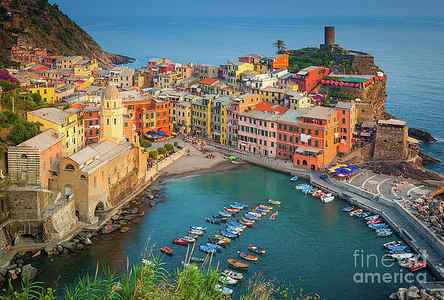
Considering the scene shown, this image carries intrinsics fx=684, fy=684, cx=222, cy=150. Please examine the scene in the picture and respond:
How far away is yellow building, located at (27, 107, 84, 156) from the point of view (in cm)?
4610

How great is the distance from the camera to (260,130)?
56750 millimetres

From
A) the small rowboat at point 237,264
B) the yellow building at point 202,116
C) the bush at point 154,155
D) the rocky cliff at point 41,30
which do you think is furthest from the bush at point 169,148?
the rocky cliff at point 41,30

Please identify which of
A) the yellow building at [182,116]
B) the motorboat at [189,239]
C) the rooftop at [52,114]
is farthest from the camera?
the yellow building at [182,116]

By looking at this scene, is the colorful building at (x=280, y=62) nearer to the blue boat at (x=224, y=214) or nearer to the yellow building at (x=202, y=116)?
the yellow building at (x=202, y=116)

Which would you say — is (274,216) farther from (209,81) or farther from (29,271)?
(209,81)

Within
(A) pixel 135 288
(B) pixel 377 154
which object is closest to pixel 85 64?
(B) pixel 377 154

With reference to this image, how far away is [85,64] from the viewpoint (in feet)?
253

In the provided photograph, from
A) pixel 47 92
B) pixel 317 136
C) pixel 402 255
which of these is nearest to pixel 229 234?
pixel 402 255

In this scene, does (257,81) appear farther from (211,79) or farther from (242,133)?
(242,133)

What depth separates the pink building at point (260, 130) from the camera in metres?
56.0

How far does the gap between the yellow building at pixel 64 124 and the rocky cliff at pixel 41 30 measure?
126ft

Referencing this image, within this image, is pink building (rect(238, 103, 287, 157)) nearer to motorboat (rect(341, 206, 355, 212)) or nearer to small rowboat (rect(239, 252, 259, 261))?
motorboat (rect(341, 206, 355, 212))

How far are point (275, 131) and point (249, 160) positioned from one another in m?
3.17

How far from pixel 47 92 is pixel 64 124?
12.0 meters
